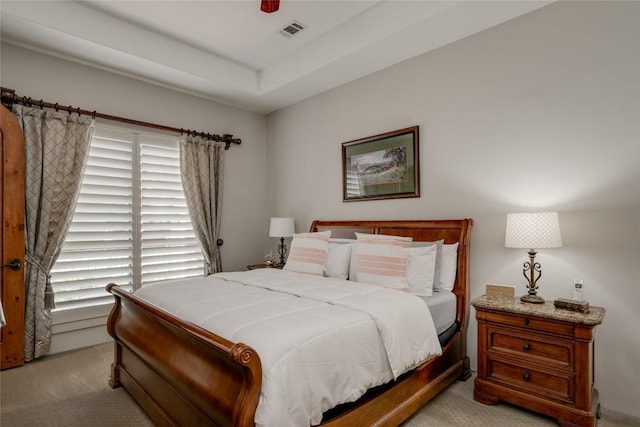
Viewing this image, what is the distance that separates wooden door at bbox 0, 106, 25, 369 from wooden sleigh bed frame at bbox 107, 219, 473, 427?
1057 millimetres

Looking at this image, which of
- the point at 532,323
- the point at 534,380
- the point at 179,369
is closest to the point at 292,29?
the point at 179,369

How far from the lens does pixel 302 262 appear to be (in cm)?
337

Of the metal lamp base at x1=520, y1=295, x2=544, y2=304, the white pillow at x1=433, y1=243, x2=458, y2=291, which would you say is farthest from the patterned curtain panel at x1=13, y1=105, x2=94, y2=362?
the metal lamp base at x1=520, y1=295, x2=544, y2=304

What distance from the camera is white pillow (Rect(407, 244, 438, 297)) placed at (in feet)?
8.59

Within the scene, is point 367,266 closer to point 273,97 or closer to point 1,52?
point 273,97

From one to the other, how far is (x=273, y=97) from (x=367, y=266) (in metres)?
2.65

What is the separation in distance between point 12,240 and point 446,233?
12.3 feet

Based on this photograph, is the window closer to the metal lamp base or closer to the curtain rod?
the curtain rod

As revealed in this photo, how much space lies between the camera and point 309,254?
3.36 metres

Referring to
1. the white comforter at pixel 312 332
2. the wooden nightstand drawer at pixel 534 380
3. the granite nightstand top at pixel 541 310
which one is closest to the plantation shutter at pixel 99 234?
the white comforter at pixel 312 332

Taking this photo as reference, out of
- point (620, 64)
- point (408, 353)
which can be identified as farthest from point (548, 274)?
point (620, 64)

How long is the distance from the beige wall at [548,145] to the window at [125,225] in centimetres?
239

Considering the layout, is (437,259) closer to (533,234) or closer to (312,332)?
(533,234)

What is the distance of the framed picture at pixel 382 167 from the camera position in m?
3.38
